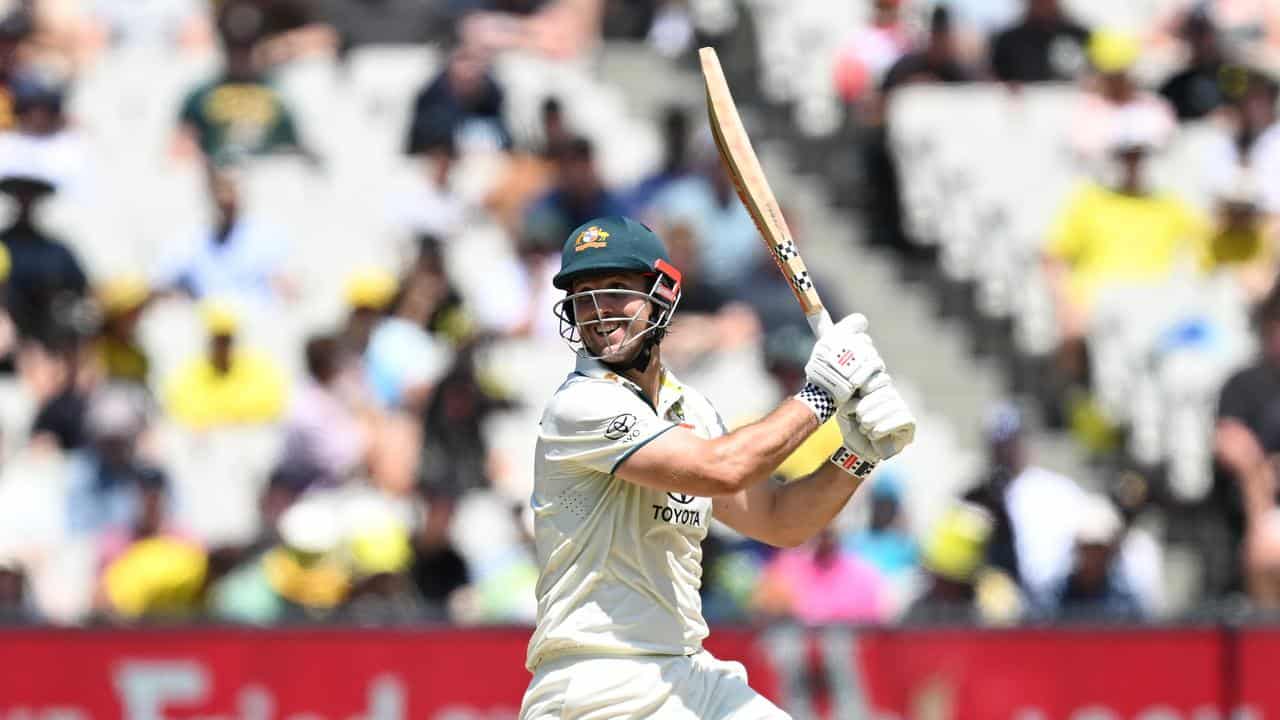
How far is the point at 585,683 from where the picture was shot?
5.67 meters

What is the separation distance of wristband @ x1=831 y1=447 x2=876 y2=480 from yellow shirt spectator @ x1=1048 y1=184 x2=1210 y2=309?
6.49 m

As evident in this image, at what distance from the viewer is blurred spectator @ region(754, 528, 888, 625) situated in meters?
10.4

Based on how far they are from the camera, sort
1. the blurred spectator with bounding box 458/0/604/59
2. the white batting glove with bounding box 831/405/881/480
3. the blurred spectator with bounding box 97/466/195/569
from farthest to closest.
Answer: the blurred spectator with bounding box 458/0/604/59 → the blurred spectator with bounding box 97/466/195/569 → the white batting glove with bounding box 831/405/881/480

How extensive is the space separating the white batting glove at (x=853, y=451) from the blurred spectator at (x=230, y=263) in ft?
23.2

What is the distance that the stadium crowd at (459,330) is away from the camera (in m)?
10.6

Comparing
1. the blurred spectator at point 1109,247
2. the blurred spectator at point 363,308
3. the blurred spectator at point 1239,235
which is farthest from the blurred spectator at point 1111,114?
the blurred spectator at point 363,308

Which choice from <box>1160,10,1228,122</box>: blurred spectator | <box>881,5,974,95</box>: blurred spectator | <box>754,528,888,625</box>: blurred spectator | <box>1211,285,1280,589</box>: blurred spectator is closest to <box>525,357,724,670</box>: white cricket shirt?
<box>754,528,888,625</box>: blurred spectator

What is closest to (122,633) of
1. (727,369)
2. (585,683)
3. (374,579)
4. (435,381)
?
(374,579)

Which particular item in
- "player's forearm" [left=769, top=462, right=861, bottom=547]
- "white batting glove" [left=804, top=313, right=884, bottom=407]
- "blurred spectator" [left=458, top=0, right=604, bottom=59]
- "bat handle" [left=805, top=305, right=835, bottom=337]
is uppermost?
"blurred spectator" [left=458, top=0, right=604, bottom=59]

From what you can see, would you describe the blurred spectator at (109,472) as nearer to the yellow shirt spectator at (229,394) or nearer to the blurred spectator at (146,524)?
the blurred spectator at (146,524)

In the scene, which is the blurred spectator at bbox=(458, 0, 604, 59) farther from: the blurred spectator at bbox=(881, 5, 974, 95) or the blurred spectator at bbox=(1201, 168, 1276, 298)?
the blurred spectator at bbox=(1201, 168, 1276, 298)

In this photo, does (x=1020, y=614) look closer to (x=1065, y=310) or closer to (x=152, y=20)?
(x=1065, y=310)

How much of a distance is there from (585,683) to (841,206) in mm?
8380

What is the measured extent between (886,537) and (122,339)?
4.38 meters
